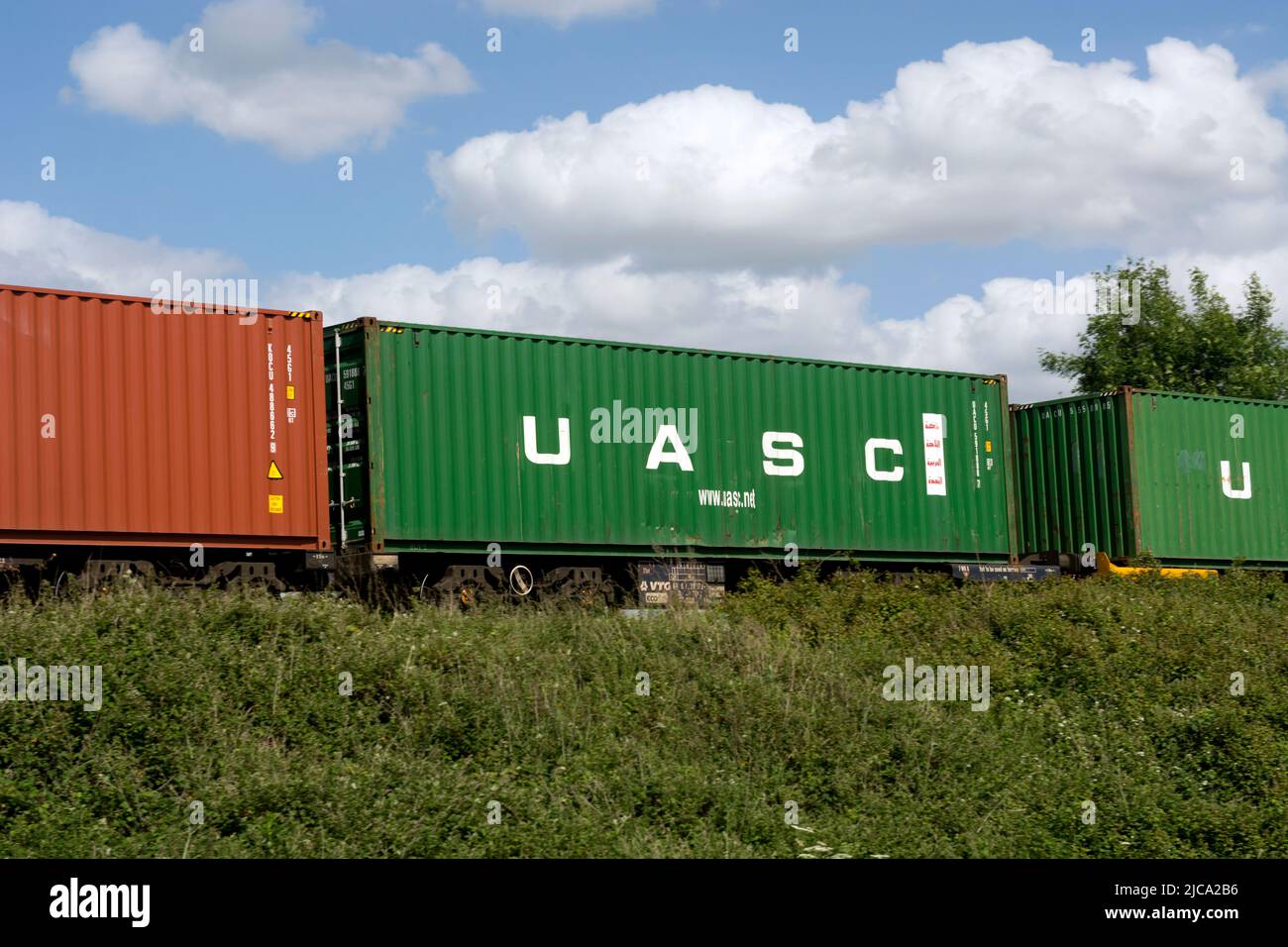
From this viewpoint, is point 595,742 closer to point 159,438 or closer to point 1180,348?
point 159,438

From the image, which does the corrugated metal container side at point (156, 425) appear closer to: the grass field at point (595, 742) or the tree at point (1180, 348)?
the grass field at point (595, 742)

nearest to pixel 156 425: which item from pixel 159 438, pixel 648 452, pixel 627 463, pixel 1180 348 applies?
pixel 159 438

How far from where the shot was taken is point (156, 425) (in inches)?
561

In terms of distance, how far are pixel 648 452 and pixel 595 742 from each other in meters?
6.91

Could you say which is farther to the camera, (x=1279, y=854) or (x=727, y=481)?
(x=727, y=481)

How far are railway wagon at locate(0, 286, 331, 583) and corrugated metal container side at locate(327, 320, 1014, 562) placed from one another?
28.9 inches

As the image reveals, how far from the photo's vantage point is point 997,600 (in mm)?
15727

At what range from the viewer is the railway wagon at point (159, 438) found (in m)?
13.5

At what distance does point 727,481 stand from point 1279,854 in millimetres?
8741

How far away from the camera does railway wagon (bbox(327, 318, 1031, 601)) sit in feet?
51.7
